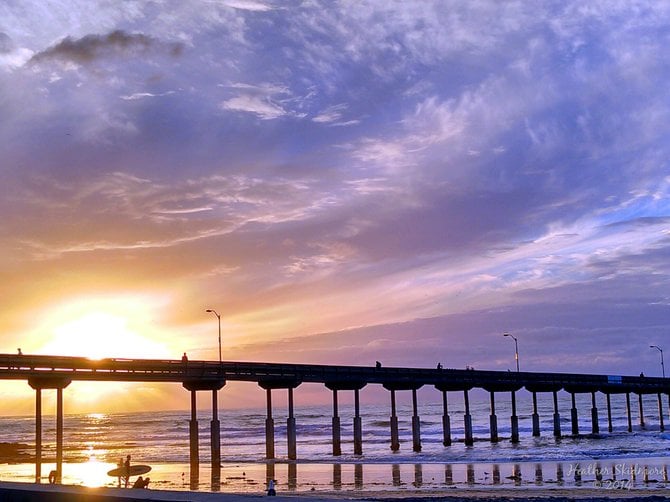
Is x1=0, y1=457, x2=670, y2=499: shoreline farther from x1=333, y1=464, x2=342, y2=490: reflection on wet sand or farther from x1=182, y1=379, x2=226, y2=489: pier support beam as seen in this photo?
x1=182, y1=379, x2=226, y2=489: pier support beam


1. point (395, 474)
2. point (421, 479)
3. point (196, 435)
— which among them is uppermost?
point (196, 435)

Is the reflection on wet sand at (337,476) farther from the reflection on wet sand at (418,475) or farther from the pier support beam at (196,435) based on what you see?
the pier support beam at (196,435)

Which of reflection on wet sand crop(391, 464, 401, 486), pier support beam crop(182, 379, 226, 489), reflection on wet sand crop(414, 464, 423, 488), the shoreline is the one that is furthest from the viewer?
pier support beam crop(182, 379, 226, 489)

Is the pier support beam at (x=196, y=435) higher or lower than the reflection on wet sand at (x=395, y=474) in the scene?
higher

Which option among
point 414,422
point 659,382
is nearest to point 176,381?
point 414,422

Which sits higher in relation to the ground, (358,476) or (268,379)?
(268,379)

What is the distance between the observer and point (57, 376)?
4341 cm

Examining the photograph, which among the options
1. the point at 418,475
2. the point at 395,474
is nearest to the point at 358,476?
the point at 395,474

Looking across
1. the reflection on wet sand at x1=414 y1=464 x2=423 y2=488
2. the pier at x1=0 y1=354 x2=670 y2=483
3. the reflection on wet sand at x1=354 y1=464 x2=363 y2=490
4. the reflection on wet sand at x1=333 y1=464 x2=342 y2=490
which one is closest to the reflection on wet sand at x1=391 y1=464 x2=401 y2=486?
the reflection on wet sand at x1=414 y1=464 x2=423 y2=488

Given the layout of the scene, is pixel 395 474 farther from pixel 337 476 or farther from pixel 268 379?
pixel 268 379

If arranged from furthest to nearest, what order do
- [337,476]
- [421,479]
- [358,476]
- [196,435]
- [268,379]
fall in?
[268,379] < [196,435] < [337,476] < [358,476] < [421,479]

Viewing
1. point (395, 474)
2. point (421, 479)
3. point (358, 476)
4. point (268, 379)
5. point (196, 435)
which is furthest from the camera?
point (268, 379)

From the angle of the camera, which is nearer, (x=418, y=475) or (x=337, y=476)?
(x=418, y=475)

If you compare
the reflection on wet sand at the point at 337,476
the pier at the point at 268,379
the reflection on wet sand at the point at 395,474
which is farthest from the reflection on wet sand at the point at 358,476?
the pier at the point at 268,379
